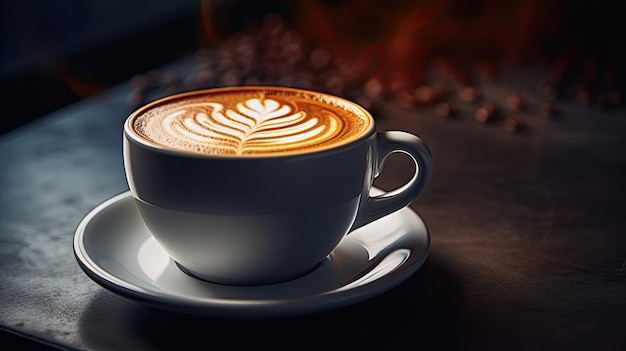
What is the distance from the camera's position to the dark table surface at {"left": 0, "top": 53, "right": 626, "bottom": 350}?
21.7 inches

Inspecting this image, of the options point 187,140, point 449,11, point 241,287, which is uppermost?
point 187,140

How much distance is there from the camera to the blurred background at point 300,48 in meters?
1.29

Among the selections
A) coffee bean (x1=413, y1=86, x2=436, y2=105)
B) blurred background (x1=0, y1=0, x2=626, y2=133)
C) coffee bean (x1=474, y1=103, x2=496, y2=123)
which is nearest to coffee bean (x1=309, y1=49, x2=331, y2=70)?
blurred background (x1=0, y1=0, x2=626, y2=133)

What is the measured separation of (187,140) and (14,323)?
0.64 feet

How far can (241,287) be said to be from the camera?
59cm

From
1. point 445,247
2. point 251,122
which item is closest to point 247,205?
point 251,122

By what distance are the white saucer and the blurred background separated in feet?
1.76

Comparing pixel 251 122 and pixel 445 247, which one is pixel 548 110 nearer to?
pixel 445 247

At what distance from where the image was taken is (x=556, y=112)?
1.19 m

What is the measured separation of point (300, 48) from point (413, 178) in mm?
932

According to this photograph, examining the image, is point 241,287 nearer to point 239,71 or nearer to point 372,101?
point 372,101

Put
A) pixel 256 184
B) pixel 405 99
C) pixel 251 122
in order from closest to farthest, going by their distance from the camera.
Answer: pixel 256 184, pixel 251 122, pixel 405 99

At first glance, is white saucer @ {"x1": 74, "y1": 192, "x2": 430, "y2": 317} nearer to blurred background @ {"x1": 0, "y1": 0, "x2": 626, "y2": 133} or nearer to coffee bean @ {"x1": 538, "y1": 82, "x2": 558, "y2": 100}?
blurred background @ {"x1": 0, "y1": 0, "x2": 626, "y2": 133}

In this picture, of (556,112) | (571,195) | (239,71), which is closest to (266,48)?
(239,71)
